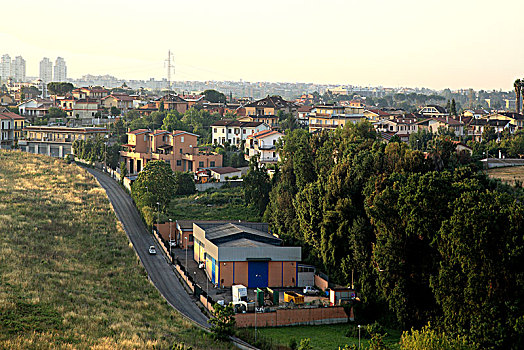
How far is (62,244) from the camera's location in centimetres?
4238

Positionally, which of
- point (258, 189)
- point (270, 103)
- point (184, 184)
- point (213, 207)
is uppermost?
point (270, 103)

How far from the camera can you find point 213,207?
5775cm

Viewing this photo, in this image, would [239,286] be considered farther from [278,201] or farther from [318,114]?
[318,114]

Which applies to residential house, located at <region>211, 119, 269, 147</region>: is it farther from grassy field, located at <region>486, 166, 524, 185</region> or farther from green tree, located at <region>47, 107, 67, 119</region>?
grassy field, located at <region>486, 166, 524, 185</region>

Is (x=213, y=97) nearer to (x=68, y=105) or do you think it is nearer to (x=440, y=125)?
(x=68, y=105)

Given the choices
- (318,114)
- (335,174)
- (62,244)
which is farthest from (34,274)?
(318,114)

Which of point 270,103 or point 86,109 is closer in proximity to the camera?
point 270,103

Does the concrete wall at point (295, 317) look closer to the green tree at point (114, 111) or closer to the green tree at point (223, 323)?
the green tree at point (223, 323)

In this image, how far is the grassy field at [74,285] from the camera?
25625mm

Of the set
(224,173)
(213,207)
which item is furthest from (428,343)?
(224,173)

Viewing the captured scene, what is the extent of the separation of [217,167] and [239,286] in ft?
122

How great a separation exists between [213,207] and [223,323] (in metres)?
30.1

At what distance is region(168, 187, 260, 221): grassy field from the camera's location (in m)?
54.0

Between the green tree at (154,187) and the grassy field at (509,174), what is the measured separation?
85.8 ft
